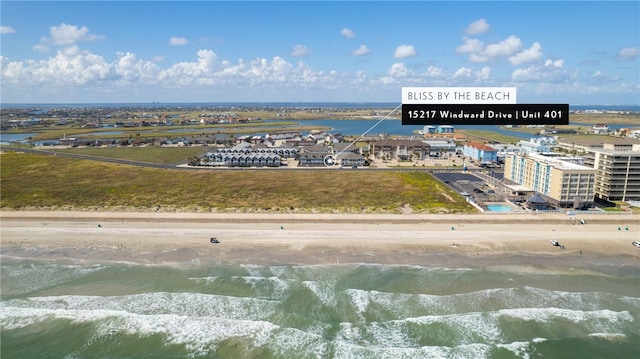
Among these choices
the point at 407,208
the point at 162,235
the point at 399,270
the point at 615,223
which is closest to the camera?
the point at 399,270

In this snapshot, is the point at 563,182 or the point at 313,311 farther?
the point at 563,182

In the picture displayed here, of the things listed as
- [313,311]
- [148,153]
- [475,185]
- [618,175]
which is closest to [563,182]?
[618,175]

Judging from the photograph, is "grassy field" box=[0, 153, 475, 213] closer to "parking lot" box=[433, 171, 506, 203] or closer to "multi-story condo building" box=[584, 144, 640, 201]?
"parking lot" box=[433, 171, 506, 203]

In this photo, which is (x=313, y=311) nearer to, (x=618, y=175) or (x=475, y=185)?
(x=475, y=185)

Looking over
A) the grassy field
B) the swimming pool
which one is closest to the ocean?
the swimming pool

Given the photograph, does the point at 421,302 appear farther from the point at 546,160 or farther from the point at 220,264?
the point at 546,160

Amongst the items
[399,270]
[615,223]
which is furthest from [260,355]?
[615,223]

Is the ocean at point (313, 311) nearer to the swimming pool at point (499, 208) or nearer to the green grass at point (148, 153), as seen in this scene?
the swimming pool at point (499, 208)

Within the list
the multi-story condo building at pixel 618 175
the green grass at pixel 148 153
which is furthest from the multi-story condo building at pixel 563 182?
the green grass at pixel 148 153
